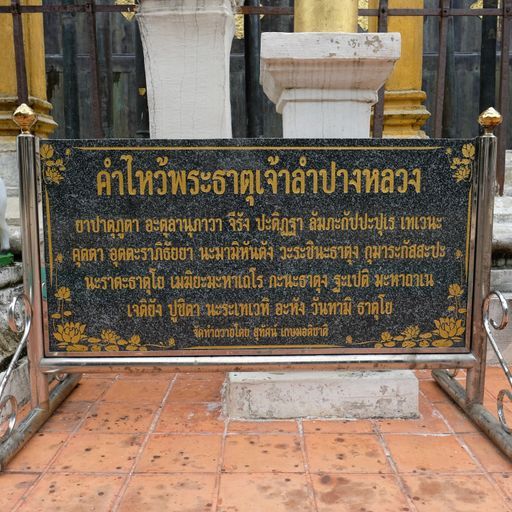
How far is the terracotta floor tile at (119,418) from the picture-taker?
7.85ft

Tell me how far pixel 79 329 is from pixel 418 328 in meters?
1.43

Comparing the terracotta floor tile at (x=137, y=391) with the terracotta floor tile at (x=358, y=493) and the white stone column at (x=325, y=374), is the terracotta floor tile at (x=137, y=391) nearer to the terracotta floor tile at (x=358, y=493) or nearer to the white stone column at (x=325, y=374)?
the white stone column at (x=325, y=374)

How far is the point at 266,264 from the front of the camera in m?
2.30

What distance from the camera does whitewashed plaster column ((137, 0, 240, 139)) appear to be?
2.57m

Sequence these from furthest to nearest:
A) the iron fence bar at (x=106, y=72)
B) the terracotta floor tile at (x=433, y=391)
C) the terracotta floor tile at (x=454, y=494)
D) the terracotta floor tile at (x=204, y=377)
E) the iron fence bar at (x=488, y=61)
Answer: the iron fence bar at (x=106, y=72)
the iron fence bar at (x=488, y=61)
the terracotta floor tile at (x=204, y=377)
the terracotta floor tile at (x=433, y=391)
the terracotta floor tile at (x=454, y=494)

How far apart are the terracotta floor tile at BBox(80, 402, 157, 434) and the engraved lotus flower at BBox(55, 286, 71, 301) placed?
587mm

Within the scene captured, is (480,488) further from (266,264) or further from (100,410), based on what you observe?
(100,410)

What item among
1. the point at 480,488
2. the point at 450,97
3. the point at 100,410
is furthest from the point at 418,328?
the point at 450,97

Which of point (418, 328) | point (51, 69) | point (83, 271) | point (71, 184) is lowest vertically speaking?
point (418, 328)

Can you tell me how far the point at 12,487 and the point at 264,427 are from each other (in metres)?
1.01

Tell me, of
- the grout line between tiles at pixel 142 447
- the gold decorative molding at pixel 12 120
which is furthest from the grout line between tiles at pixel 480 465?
the gold decorative molding at pixel 12 120

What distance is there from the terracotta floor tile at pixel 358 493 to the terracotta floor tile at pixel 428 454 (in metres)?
0.14

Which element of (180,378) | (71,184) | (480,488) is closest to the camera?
(480,488)

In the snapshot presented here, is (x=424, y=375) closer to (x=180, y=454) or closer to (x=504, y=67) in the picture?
(x=180, y=454)
